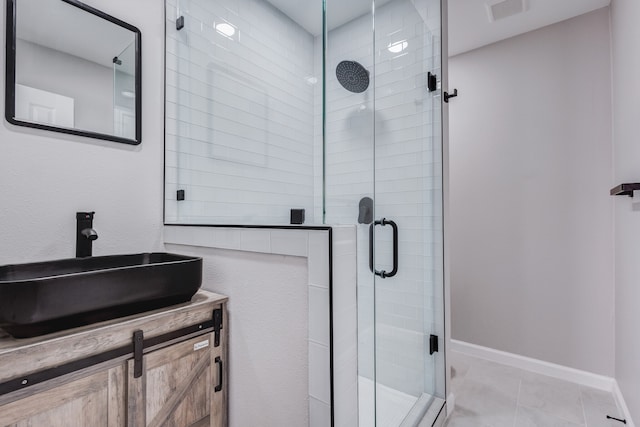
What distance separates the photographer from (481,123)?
2.63m

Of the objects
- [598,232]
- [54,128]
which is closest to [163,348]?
[54,128]

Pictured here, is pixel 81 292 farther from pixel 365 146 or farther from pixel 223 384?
pixel 365 146

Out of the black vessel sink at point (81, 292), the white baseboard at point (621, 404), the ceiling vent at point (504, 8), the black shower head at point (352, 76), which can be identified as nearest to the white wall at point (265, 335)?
the black vessel sink at point (81, 292)

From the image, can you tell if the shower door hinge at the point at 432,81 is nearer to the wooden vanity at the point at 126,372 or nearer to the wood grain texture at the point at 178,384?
the wooden vanity at the point at 126,372

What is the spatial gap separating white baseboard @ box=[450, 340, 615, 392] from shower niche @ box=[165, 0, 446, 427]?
97 cm

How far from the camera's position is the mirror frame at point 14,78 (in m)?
1.19

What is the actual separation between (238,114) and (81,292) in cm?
144

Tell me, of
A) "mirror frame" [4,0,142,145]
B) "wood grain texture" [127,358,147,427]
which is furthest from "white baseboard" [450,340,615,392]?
"mirror frame" [4,0,142,145]

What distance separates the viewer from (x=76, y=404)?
0.91 m

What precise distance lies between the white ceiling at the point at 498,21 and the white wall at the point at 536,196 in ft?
0.26

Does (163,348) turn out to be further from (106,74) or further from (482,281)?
(482,281)

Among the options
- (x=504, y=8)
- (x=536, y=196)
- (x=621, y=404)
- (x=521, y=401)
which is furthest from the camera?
(x=536, y=196)

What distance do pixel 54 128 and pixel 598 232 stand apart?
125 inches

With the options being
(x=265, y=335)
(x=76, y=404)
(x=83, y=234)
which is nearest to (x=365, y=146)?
(x=265, y=335)
